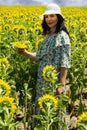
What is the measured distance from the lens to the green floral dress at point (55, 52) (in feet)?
14.2

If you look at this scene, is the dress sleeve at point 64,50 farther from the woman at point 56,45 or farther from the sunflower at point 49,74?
the sunflower at point 49,74

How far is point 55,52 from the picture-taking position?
441cm

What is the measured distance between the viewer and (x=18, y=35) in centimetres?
779

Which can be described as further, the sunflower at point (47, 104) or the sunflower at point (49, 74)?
the sunflower at point (49, 74)

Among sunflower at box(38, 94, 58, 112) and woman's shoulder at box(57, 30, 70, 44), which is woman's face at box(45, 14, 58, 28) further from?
sunflower at box(38, 94, 58, 112)

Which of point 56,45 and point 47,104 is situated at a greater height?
point 56,45

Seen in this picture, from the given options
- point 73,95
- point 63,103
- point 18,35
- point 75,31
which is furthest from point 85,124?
point 75,31

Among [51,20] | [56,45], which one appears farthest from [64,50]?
[51,20]

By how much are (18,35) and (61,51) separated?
3507 millimetres

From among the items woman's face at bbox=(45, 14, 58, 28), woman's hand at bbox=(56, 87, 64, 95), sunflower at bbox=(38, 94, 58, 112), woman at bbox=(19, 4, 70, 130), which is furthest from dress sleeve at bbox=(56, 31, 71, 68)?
sunflower at bbox=(38, 94, 58, 112)

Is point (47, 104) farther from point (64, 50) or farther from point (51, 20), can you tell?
point (51, 20)

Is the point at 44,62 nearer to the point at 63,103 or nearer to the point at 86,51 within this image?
the point at 63,103

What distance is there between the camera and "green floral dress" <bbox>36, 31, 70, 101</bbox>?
4336 mm

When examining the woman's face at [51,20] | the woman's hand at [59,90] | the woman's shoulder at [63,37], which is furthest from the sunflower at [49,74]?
the woman's face at [51,20]
